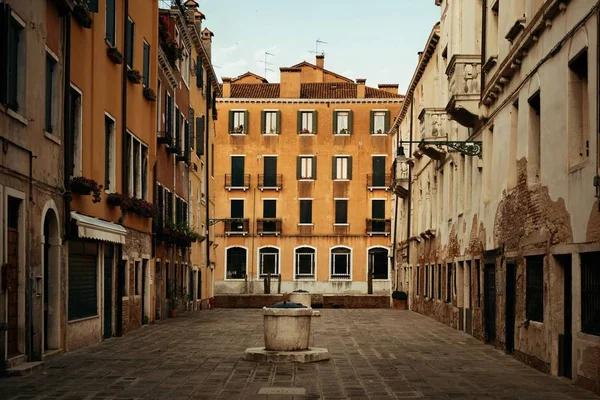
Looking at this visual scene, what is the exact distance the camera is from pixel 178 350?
18.0 m

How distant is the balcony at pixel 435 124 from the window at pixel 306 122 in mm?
33102

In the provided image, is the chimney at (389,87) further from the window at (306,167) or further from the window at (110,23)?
the window at (110,23)

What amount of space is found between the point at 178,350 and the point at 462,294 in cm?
971

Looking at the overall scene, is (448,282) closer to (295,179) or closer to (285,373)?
(285,373)

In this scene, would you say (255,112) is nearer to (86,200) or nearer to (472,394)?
(86,200)

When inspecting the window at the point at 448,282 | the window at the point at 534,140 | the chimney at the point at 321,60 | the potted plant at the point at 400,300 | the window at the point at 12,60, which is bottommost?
the potted plant at the point at 400,300

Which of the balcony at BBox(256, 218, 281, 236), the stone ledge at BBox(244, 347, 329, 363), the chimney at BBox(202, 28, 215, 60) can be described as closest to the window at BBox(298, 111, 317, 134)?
the balcony at BBox(256, 218, 281, 236)

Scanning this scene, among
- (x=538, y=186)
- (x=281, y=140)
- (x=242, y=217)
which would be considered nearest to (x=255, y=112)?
(x=281, y=140)

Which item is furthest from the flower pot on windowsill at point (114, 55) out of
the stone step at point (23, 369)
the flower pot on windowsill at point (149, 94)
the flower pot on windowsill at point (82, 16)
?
the stone step at point (23, 369)

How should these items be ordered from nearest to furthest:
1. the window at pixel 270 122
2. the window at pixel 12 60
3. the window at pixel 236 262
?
1. the window at pixel 12 60
2. the window at pixel 236 262
3. the window at pixel 270 122

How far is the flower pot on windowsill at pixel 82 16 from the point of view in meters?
17.3

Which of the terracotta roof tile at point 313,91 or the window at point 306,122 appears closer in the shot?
the window at point 306,122

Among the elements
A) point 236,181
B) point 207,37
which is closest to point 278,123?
point 236,181

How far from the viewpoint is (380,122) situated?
62.2 m
